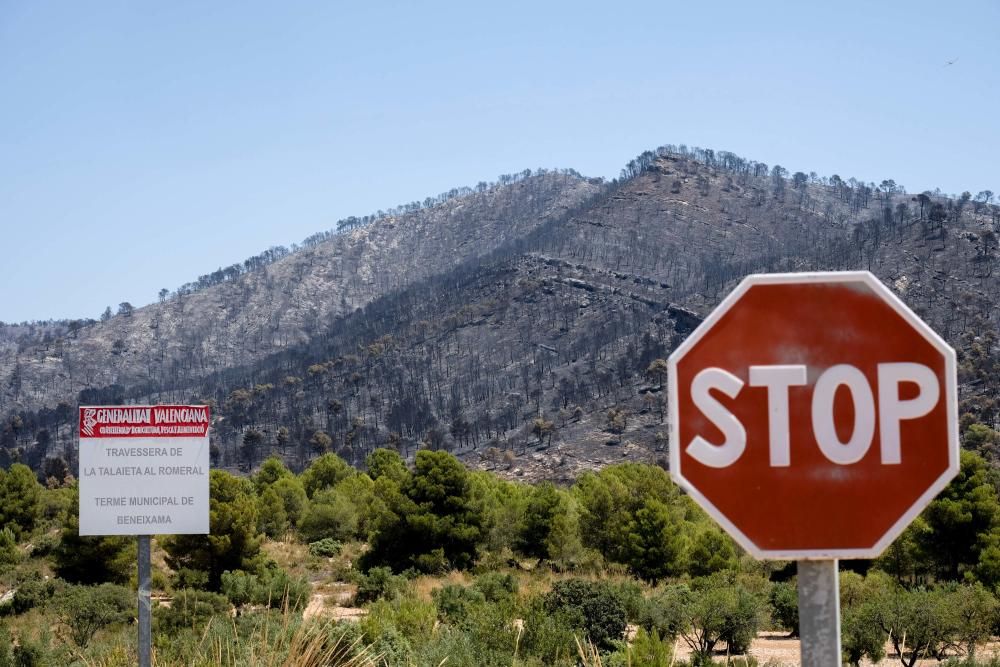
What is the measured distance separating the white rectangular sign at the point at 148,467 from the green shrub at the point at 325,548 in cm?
3218

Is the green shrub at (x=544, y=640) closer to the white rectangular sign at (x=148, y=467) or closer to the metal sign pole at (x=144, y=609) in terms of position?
the white rectangular sign at (x=148, y=467)

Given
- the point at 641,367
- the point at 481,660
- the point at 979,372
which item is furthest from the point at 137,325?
the point at 481,660

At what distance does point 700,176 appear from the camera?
16950cm

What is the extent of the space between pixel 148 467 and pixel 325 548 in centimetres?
3284

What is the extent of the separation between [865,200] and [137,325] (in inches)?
5197

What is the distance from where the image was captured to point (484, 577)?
81.6 feet

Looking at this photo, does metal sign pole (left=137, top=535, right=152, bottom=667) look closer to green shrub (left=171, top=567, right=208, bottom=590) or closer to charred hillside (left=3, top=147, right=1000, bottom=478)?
green shrub (left=171, top=567, right=208, bottom=590)

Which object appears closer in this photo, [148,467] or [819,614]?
[819,614]

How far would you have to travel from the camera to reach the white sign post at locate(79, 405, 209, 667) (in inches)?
287

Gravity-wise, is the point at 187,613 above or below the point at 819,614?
below

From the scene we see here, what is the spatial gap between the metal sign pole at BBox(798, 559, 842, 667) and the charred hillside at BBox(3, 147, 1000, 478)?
3119 inches

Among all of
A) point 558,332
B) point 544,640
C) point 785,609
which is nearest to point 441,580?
point 785,609

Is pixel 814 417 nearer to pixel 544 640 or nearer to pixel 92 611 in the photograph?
pixel 544 640

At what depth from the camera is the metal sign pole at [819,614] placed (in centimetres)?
198
